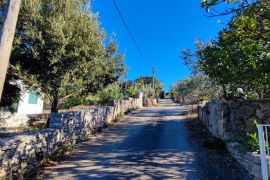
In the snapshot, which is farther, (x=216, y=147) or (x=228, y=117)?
(x=228, y=117)

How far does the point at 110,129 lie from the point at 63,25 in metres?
6.50

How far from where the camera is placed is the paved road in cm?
734

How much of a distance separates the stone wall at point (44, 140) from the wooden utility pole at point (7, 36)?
2.14 m

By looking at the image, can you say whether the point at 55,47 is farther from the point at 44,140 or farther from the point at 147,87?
the point at 147,87

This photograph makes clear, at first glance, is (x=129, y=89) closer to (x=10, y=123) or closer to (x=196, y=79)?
(x=196, y=79)

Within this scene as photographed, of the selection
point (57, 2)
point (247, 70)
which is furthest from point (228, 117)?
point (57, 2)

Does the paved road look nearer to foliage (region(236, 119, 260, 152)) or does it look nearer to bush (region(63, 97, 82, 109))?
foliage (region(236, 119, 260, 152))

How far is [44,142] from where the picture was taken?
834 centimetres

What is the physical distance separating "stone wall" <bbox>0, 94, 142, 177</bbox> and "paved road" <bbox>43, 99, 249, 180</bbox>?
1.80ft

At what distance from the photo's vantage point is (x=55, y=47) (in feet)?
38.0

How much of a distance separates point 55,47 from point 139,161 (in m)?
6.15

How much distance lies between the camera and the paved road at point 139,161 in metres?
7.34

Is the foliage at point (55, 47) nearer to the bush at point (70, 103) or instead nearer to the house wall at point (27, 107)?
the house wall at point (27, 107)

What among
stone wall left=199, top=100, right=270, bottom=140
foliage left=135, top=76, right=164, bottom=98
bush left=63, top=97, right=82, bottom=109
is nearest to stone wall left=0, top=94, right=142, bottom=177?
stone wall left=199, top=100, right=270, bottom=140
